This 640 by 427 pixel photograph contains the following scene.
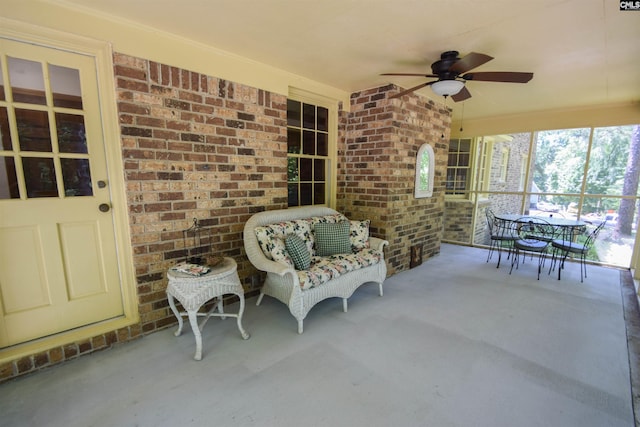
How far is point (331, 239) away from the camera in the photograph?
2.92 meters

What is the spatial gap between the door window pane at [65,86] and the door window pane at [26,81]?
0.19ft

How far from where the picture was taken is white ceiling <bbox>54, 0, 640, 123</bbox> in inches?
69.9

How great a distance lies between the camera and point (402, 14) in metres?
1.84

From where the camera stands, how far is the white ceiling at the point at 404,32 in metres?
1.78

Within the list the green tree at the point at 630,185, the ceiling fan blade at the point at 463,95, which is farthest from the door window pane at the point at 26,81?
the green tree at the point at 630,185

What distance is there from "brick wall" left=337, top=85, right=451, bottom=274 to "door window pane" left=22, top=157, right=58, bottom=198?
9.99 feet

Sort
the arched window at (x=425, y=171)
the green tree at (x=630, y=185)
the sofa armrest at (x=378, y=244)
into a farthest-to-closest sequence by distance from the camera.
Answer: the green tree at (x=630, y=185) < the arched window at (x=425, y=171) < the sofa armrest at (x=378, y=244)

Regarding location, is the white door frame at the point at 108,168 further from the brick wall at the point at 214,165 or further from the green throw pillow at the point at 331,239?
the green throw pillow at the point at 331,239

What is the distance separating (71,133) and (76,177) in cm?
32

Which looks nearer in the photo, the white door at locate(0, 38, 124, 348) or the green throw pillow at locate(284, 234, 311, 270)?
the white door at locate(0, 38, 124, 348)

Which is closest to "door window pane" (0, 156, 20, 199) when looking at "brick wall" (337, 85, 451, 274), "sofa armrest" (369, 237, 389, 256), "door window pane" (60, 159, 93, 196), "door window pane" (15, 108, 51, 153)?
"door window pane" (15, 108, 51, 153)

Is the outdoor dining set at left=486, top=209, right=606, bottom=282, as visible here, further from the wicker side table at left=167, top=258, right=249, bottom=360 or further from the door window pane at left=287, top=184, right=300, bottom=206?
the wicker side table at left=167, top=258, right=249, bottom=360

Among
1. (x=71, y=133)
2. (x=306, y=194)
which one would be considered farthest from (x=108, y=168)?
(x=306, y=194)

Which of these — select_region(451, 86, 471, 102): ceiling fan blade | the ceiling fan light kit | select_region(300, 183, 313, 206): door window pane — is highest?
select_region(451, 86, 471, 102): ceiling fan blade
